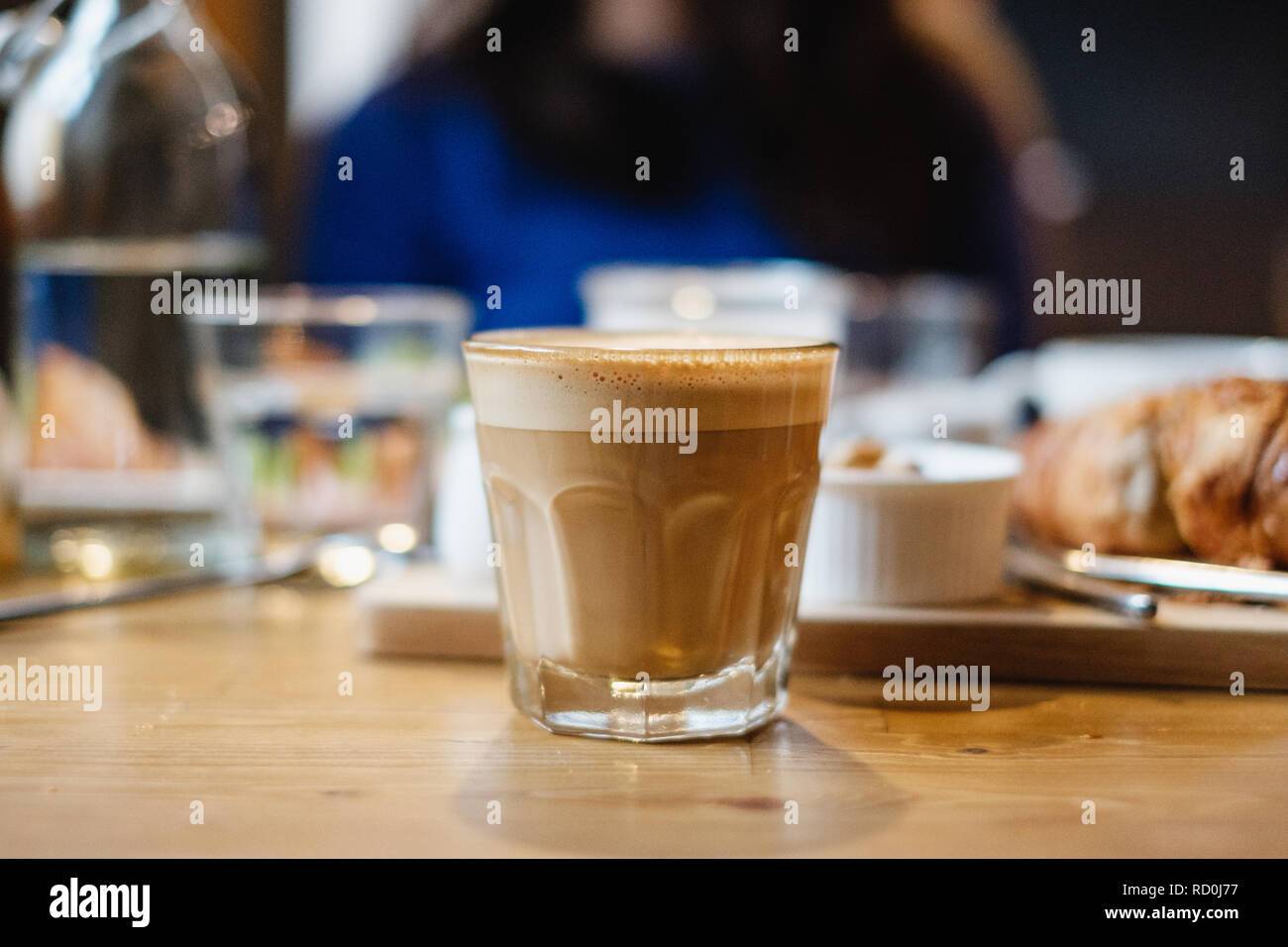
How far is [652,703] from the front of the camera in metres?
0.62

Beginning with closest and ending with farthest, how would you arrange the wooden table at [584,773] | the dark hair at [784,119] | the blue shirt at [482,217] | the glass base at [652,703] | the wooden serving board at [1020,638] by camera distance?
the wooden table at [584,773] < the glass base at [652,703] < the wooden serving board at [1020,638] < the blue shirt at [482,217] < the dark hair at [784,119]

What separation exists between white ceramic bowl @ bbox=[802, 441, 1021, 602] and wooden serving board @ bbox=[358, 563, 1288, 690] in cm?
1

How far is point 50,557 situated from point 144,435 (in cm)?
18

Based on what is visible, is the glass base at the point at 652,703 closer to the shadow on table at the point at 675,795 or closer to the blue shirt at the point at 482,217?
the shadow on table at the point at 675,795

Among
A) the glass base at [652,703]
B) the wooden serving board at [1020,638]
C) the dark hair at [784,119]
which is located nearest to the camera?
the glass base at [652,703]

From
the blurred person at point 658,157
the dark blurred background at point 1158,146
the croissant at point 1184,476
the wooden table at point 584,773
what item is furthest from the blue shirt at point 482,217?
the wooden table at point 584,773

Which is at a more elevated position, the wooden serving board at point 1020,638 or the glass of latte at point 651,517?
the glass of latte at point 651,517

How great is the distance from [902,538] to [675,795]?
280 millimetres

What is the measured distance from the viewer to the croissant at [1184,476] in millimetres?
778

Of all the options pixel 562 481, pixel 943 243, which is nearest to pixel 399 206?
pixel 943 243

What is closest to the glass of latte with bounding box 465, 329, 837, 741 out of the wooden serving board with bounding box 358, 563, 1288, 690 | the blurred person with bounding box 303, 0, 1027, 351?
the wooden serving board with bounding box 358, 563, 1288, 690

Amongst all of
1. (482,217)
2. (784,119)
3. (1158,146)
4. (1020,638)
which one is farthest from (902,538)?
(1158,146)
